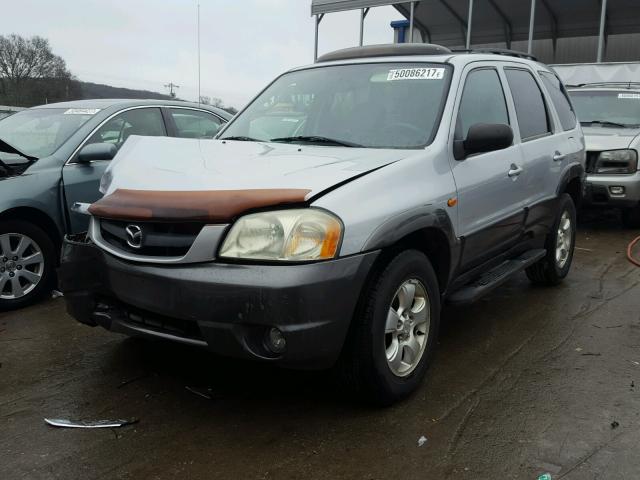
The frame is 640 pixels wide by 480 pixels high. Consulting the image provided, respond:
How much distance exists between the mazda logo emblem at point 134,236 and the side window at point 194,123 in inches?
129

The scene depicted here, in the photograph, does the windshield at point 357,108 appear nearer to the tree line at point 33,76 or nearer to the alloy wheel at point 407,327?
the alloy wheel at point 407,327

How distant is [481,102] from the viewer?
12.6ft

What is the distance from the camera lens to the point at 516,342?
3895 millimetres

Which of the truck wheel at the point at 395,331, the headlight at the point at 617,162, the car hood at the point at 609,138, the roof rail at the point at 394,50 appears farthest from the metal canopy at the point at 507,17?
the truck wheel at the point at 395,331

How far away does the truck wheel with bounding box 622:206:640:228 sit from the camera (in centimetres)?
773

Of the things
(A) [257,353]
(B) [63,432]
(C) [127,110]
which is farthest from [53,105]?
(A) [257,353]

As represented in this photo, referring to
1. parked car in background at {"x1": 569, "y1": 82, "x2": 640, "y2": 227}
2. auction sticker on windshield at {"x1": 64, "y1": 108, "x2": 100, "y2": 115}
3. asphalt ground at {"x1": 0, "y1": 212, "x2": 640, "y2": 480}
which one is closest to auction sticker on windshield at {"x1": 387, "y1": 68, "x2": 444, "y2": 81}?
asphalt ground at {"x1": 0, "y1": 212, "x2": 640, "y2": 480}

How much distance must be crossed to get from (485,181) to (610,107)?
6227 mm

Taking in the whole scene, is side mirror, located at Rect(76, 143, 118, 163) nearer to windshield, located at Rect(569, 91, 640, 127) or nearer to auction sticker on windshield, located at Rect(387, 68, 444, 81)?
auction sticker on windshield, located at Rect(387, 68, 444, 81)

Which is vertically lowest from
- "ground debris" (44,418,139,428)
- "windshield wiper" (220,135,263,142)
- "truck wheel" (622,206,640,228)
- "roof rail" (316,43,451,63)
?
"ground debris" (44,418,139,428)

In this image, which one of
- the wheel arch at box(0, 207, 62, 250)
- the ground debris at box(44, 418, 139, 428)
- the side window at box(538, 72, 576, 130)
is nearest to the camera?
the ground debris at box(44, 418, 139, 428)

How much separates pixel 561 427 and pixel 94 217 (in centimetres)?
245

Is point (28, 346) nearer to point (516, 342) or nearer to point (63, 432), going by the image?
point (63, 432)

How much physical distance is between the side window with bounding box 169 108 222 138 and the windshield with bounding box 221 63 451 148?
187 centimetres
